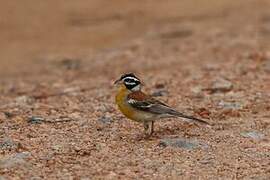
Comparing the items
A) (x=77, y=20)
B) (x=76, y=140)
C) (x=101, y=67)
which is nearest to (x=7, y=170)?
(x=76, y=140)

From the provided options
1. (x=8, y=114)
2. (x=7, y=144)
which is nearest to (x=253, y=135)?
(x=7, y=144)

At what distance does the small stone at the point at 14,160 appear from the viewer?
790 centimetres

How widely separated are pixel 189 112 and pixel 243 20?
369 inches

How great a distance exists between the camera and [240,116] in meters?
10.0

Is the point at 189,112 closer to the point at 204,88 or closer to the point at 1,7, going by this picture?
the point at 204,88

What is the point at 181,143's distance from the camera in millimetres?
8633

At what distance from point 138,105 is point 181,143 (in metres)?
0.58

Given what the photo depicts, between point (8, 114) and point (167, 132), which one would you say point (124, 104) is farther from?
point (8, 114)

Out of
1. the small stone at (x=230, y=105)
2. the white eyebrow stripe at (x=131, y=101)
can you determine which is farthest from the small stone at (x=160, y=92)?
the white eyebrow stripe at (x=131, y=101)

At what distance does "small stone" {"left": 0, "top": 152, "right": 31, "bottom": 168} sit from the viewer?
790 centimetres

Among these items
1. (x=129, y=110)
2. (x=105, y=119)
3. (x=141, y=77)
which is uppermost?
(x=141, y=77)

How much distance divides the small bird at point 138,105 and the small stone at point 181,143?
0.22 meters

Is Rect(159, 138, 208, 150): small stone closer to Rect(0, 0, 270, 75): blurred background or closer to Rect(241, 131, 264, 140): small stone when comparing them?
Rect(241, 131, 264, 140): small stone

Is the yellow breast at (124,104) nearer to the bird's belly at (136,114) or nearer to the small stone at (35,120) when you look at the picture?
the bird's belly at (136,114)
